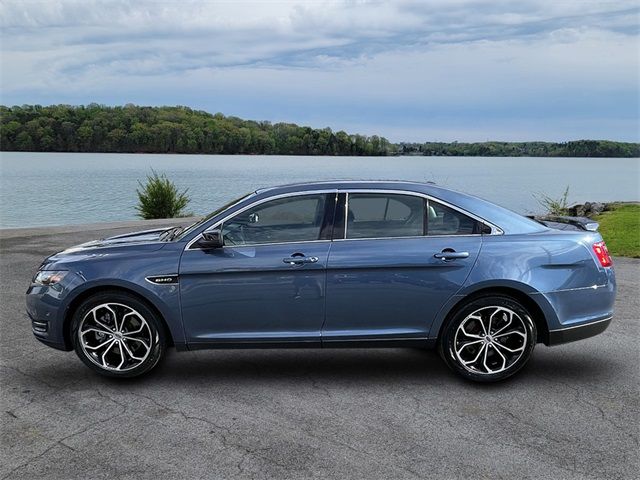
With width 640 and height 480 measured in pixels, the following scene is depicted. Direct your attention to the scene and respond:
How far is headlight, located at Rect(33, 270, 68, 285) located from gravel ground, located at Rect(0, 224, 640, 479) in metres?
0.82

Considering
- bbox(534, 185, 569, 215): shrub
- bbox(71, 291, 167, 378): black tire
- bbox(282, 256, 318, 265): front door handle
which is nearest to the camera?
bbox(282, 256, 318, 265): front door handle

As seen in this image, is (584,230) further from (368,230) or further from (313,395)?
(313,395)

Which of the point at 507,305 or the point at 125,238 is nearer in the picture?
the point at 507,305

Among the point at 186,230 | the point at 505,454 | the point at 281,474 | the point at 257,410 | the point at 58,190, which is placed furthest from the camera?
the point at 58,190

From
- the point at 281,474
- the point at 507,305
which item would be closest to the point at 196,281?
the point at 281,474

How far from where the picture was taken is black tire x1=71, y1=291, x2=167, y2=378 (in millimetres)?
5039

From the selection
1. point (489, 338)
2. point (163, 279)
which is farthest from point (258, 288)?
point (489, 338)

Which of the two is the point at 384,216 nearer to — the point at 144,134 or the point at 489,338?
the point at 489,338

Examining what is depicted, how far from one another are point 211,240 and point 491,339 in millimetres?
2330

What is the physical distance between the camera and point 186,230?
5305 millimetres

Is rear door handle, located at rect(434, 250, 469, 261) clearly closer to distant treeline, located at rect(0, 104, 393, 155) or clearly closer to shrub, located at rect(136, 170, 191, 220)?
shrub, located at rect(136, 170, 191, 220)

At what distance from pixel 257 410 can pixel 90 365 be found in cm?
153

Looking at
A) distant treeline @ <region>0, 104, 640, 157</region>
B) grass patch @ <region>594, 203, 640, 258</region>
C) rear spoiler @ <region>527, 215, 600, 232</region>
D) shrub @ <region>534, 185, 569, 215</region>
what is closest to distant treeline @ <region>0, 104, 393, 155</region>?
distant treeline @ <region>0, 104, 640, 157</region>

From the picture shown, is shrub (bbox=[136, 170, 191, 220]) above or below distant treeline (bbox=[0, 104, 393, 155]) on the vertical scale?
below
